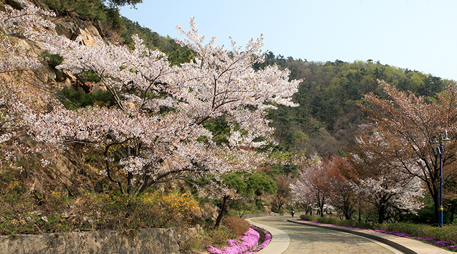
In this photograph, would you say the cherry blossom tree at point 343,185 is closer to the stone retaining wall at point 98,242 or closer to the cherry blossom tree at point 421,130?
the cherry blossom tree at point 421,130

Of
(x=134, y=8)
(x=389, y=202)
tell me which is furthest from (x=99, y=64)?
(x=389, y=202)

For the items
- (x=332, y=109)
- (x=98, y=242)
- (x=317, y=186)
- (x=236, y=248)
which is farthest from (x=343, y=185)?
(x=332, y=109)

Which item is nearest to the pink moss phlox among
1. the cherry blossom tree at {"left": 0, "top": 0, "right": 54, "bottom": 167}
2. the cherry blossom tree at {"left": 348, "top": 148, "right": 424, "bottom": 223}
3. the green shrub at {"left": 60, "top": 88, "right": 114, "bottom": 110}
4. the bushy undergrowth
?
the bushy undergrowth

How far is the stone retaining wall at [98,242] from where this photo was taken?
4.89 meters

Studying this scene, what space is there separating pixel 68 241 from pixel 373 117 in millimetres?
17943

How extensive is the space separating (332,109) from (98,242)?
79071 mm

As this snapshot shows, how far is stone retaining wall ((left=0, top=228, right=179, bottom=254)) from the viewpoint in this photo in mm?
4891

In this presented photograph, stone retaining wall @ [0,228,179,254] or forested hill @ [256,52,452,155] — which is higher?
forested hill @ [256,52,452,155]

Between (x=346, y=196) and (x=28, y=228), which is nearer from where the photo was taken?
(x=28, y=228)

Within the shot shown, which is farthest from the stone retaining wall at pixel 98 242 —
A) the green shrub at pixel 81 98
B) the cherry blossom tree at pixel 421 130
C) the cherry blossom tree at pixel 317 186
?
the cherry blossom tree at pixel 317 186

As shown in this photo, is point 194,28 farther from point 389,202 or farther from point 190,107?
point 389,202

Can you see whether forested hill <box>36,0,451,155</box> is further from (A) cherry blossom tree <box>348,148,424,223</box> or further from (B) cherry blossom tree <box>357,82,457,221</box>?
(B) cherry blossom tree <box>357,82,457,221</box>

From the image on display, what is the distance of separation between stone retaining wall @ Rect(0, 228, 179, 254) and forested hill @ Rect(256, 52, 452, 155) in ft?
165

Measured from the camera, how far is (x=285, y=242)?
1394 cm
